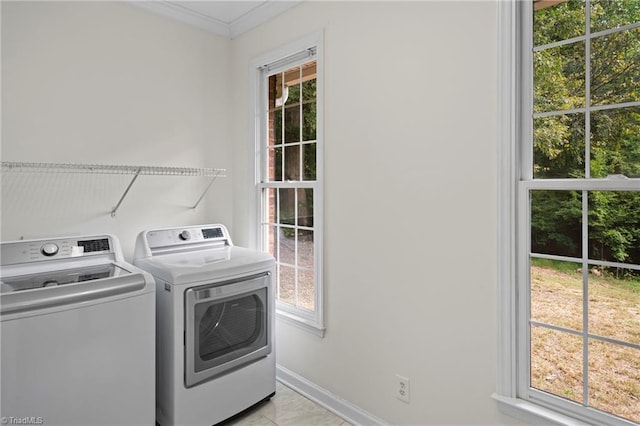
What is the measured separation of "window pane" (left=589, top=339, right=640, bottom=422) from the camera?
136cm

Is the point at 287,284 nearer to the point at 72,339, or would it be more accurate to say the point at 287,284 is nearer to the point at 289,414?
the point at 289,414

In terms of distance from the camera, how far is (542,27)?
152 centimetres

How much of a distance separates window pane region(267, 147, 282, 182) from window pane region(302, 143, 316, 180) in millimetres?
279

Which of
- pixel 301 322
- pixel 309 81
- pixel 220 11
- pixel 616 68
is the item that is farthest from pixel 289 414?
pixel 220 11

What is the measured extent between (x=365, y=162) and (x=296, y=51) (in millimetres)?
973

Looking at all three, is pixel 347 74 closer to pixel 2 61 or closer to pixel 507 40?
pixel 507 40

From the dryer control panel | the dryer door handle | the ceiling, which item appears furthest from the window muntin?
the dryer control panel

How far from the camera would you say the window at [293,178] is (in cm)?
238

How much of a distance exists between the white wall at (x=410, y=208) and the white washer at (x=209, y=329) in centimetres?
39

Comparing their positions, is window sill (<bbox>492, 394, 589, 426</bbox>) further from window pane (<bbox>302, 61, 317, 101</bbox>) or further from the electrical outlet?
window pane (<bbox>302, 61, 317, 101</bbox>)

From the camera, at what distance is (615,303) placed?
1378 millimetres

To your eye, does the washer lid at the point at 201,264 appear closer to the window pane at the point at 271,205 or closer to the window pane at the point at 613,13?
the window pane at the point at 271,205

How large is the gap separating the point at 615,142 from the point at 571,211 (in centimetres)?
29

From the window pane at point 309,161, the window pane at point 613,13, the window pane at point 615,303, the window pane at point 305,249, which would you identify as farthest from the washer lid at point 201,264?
the window pane at point 613,13
